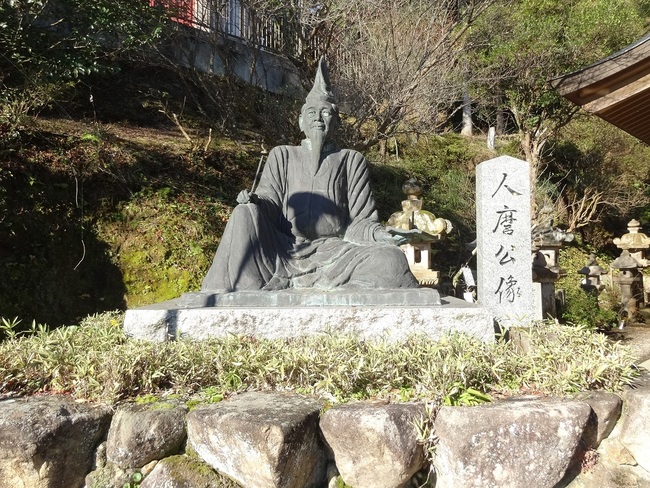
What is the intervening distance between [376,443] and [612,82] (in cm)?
480

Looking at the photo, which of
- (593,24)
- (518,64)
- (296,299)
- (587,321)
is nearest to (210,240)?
(296,299)

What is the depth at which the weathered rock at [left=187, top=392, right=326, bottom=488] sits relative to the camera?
7.34ft

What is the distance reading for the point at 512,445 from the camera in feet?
7.48

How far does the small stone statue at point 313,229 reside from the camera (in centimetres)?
394

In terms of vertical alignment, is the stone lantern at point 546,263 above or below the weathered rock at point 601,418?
above

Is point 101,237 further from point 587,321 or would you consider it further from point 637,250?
point 637,250

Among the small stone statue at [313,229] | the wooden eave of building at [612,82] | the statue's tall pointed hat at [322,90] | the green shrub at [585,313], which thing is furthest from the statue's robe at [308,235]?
the green shrub at [585,313]

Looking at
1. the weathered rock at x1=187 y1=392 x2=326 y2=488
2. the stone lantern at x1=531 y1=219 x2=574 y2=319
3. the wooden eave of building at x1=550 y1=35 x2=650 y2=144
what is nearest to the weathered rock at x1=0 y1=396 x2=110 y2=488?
the weathered rock at x1=187 y1=392 x2=326 y2=488

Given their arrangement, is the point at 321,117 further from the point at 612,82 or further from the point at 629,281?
the point at 629,281

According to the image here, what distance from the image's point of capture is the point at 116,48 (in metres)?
8.77

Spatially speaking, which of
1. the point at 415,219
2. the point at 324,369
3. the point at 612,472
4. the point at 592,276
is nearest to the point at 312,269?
the point at 324,369

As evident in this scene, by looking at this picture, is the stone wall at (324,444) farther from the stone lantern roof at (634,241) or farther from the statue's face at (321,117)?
the stone lantern roof at (634,241)

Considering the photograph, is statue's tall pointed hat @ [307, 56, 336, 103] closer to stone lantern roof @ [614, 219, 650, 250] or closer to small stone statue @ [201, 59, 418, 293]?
small stone statue @ [201, 59, 418, 293]

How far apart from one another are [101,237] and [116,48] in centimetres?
346
